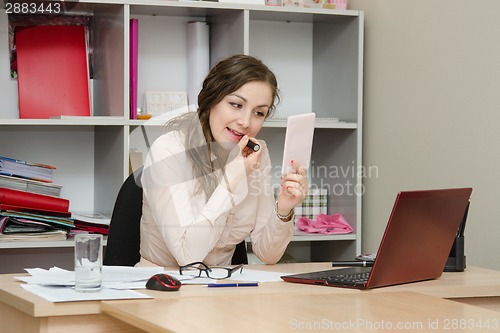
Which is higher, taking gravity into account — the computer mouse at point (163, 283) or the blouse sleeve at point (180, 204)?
the blouse sleeve at point (180, 204)

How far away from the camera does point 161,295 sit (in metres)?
1.54

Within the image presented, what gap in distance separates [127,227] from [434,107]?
1.27 m

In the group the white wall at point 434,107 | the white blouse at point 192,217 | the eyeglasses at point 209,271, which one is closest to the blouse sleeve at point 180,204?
the white blouse at point 192,217

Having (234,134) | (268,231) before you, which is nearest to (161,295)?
(268,231)

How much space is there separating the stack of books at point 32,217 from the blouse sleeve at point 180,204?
0.83 meters

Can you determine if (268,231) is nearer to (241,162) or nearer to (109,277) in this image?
(241,162)

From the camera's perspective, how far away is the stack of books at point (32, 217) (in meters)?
2.79

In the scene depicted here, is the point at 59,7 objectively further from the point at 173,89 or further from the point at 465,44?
the point at 465,44

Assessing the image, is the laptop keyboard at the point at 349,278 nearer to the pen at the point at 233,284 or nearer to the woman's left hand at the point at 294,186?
the pen at the point at 233,284

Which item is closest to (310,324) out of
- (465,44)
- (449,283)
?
(449,283)

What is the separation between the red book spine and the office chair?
79 cm

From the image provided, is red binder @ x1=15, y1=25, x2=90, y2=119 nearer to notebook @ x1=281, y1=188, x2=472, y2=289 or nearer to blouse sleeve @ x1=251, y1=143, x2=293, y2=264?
blouse sleeve @ x1=251, y1=143, x2=293, y2=264

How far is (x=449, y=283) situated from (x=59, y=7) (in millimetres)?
1951

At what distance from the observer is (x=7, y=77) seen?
3133mm
